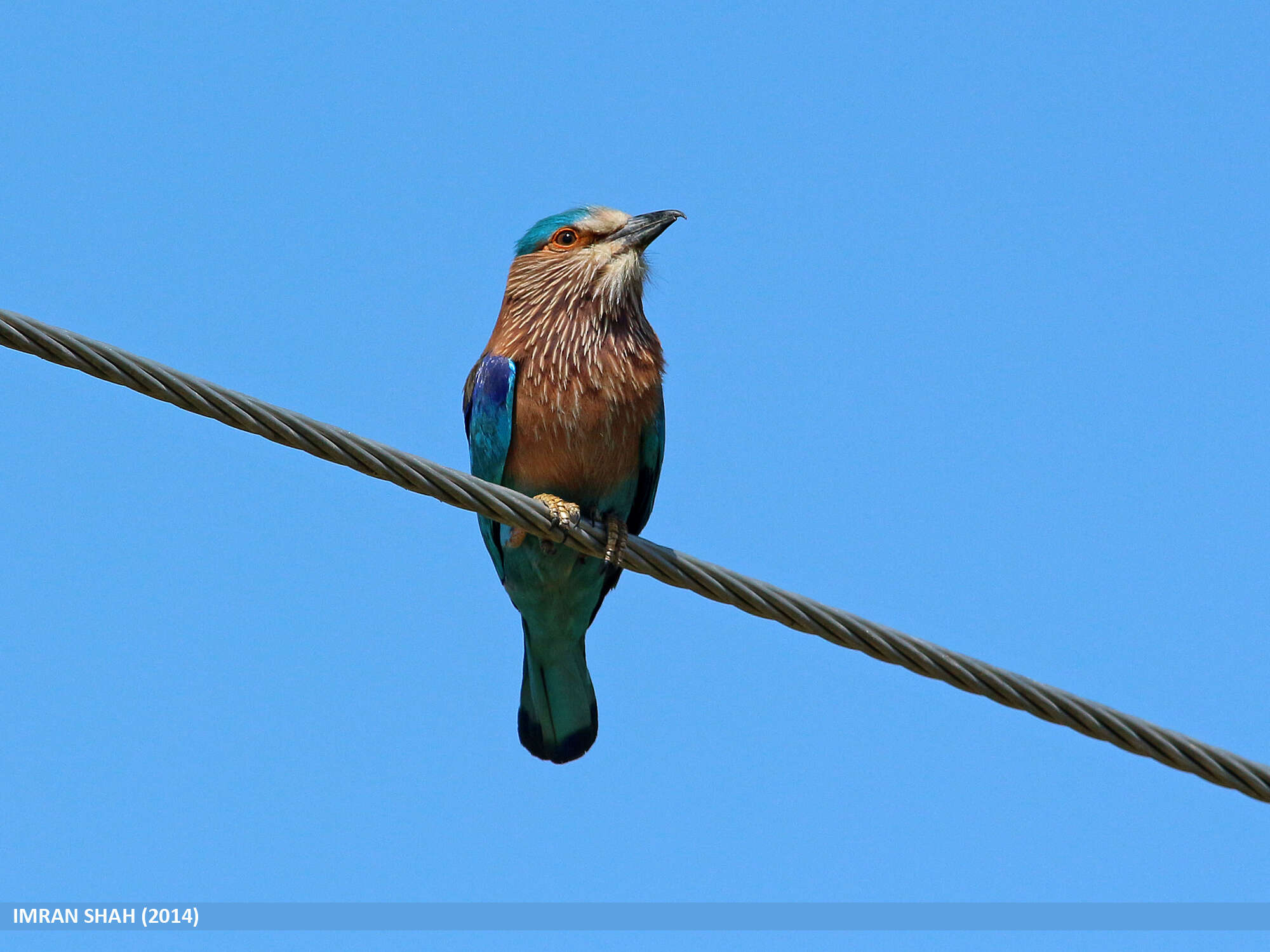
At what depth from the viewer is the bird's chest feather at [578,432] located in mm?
5582

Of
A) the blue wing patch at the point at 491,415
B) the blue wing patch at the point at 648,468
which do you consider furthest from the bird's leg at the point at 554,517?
the blue wing patch at the point at 648,468

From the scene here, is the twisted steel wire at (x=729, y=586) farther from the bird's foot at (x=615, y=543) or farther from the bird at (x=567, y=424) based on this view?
the bird at (x=567, y=424)

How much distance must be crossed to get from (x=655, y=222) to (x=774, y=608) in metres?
2.69

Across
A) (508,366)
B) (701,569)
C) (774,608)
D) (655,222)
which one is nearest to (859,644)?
(774,608)

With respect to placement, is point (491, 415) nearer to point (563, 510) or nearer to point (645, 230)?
point (563, 510)

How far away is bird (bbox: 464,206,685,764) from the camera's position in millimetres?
5621

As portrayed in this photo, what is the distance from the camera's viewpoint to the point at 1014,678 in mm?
3754

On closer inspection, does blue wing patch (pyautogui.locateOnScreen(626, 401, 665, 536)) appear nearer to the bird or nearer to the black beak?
the bird

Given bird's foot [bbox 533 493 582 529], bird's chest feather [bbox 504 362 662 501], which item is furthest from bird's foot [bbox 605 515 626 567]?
bird's chest feather [bbox 504 362 662 501]

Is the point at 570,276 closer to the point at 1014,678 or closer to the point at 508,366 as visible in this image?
the point at 508,366

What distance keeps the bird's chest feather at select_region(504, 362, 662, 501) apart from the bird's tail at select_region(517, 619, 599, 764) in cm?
95

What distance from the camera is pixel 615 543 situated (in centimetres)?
484

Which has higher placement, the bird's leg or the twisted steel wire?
the bird's leg

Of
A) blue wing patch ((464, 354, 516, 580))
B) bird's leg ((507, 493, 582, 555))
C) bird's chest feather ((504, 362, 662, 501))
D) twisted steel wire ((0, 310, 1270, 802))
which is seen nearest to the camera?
twisted steel wire ((0, 310, 1270, 802))
